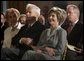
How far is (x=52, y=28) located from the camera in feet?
8.29

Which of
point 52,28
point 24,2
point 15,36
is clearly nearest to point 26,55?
point 15,36

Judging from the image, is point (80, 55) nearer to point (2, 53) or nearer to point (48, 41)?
point (48, 41)

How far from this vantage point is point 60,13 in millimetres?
2488

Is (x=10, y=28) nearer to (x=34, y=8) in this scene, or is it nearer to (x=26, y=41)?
(x=26, y=41)

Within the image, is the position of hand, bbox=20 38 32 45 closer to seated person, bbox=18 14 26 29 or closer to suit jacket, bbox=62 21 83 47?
seated person, bbox=18 14 26 29

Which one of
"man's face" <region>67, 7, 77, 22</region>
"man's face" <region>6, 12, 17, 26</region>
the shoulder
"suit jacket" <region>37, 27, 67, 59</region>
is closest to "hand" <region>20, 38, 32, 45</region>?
"suit jacket" <region>37, 27, 67, 59</region>

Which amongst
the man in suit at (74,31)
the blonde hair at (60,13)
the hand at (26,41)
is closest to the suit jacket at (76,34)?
the man in suit at (74,31)

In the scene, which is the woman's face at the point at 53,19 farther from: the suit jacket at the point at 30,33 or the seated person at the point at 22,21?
the seated person at the point at 22,21

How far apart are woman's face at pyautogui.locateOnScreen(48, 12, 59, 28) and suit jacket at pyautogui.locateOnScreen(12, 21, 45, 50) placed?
0.35 ft

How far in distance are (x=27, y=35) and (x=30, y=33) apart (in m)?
0.04

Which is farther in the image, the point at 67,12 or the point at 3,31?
the point at 3,31

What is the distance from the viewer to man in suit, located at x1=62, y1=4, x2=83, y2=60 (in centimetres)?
243

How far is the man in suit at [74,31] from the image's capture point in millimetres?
2434

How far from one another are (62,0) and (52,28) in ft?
1.00
